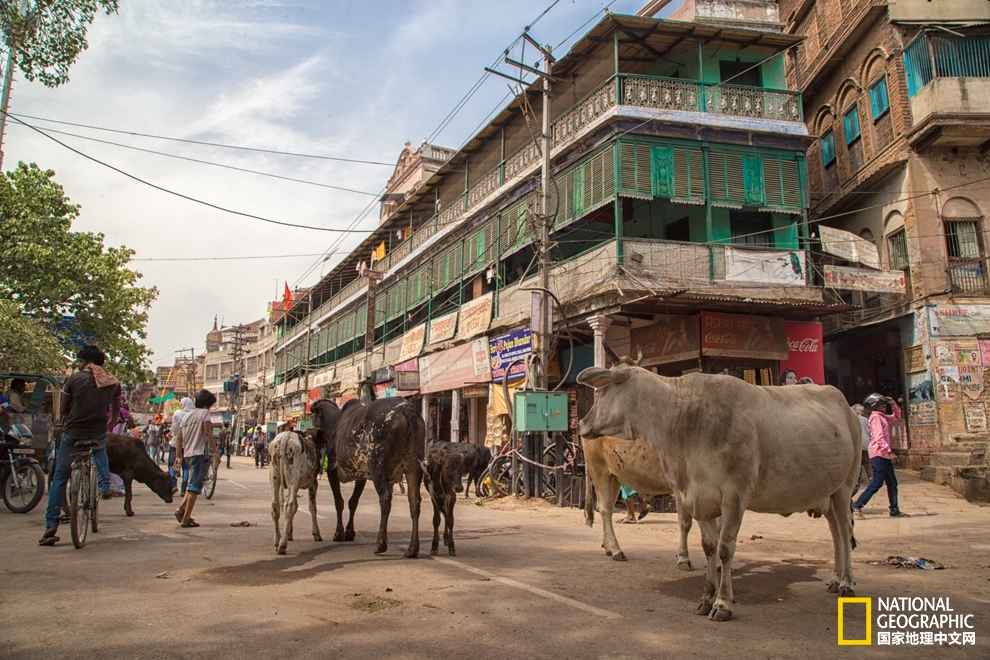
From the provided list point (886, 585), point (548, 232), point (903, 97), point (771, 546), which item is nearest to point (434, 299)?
point (548, 232)

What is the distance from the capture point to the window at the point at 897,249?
17.9 metres

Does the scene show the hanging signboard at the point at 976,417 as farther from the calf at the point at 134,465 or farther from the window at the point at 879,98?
the calf at the point at 134,465

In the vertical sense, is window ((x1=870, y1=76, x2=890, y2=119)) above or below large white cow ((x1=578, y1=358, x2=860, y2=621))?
Result: above

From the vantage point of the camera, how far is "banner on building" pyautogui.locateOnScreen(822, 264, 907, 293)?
52.0 feet

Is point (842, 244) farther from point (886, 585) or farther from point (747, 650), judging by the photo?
point (747, 650)

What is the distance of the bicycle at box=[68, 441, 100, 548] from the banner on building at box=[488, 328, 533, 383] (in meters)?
11.8

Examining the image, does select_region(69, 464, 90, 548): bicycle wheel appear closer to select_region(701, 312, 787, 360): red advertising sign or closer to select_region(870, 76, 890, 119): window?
select_region(701, 312, 787, 360): red advertising sign

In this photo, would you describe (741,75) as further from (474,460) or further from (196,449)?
(196,449)

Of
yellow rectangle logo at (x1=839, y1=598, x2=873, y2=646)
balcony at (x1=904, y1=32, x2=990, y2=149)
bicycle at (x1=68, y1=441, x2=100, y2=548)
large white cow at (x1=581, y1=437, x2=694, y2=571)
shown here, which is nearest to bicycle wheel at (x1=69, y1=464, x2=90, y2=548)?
bicycle at (x1=68, y1=441, x2=100, y2=548)

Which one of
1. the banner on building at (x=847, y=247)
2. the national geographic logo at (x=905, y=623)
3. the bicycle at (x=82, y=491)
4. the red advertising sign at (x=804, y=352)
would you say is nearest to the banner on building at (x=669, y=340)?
the red advertising sign at (x=804, y=352)

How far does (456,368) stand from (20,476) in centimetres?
1375

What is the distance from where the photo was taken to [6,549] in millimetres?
6535

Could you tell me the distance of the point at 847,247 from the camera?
16.6 m

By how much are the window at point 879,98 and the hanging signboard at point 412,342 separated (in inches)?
647
